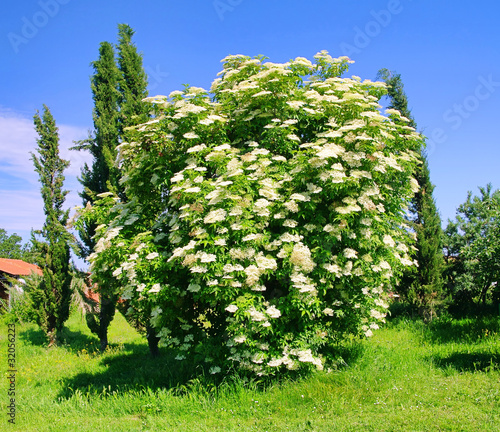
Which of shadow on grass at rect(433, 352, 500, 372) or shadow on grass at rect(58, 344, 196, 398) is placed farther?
shadow on grass at rect(58, 344, 196, 398)

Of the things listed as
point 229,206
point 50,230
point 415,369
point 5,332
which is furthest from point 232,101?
point 5,332

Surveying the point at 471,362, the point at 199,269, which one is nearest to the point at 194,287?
the point at 199,269

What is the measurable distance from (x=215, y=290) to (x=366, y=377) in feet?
9.30

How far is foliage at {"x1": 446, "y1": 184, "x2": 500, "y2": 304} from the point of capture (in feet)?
29.8

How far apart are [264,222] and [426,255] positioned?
7.59 m

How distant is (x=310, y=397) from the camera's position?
212 inches

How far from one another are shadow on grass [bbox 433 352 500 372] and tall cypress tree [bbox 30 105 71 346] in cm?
1068

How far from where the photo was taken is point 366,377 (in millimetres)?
5973

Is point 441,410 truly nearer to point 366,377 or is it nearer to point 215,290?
point 366,377

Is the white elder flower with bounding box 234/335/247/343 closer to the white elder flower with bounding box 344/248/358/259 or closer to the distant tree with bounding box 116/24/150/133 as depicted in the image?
the white elder flower with bounding box 344/248/358/259

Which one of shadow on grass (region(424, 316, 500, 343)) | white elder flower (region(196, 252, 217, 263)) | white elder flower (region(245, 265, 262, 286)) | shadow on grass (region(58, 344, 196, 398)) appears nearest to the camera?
white elder flower (region(196, 252, 217, 263))

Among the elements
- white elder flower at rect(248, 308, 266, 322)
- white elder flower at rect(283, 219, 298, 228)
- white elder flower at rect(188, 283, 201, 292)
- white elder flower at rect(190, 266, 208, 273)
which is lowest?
white elder flower at rect(248, 308, 266, 322)

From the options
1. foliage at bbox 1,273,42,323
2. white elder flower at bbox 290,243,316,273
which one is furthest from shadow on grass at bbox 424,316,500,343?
foliage at bbox 1,273,42,323

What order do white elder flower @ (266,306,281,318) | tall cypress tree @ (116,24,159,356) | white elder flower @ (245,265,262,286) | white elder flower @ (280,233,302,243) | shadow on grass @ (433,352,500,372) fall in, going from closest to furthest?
white elder flower @ (245,265,262,286)
white elder flower @ (266,306,281,318)
white elder flower @ (280,233,302,243)
shadow on grass @ (433,352,500,372)
tall cypress tree @ (116,24,159,356)
